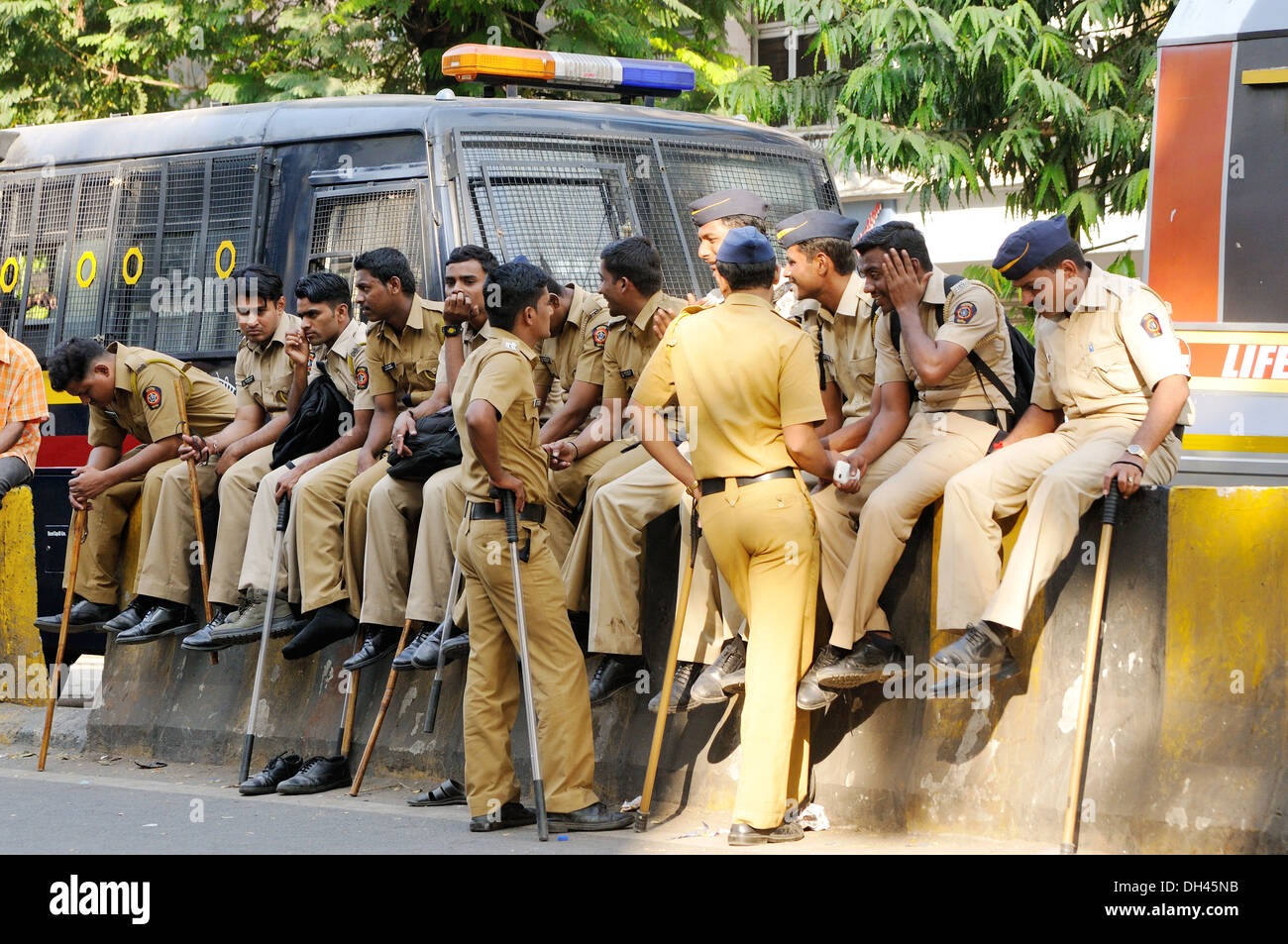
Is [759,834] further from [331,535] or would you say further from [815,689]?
[331,535]

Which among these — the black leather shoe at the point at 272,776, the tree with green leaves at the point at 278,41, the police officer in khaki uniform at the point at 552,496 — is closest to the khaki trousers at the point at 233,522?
the black leather shoe at the point at 272,776

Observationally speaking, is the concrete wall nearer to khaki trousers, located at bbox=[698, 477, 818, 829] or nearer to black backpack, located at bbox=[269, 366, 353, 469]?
khaki trousers, located at bbox=[698, 477, 818, 829]

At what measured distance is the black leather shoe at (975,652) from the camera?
6082mm

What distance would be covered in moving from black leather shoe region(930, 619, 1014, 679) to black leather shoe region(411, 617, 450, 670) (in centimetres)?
239

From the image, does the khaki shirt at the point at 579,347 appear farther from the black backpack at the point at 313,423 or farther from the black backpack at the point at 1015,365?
the black backpack at the point at 1015,365

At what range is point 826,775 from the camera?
22.4 feet

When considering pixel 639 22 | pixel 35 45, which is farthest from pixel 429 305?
pixel 35 45

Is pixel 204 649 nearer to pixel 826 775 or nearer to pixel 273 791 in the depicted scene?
pixel 273 791

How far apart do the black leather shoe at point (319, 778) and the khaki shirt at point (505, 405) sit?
1.76m

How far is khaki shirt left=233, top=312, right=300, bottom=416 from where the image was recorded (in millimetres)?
9180

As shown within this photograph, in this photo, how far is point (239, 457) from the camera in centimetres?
915

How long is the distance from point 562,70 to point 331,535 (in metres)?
3.59

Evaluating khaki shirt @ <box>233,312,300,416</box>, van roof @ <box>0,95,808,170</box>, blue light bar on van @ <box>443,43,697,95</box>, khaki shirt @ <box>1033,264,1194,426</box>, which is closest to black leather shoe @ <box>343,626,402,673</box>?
khaki shirt @ <box>233,312,300,416</box>

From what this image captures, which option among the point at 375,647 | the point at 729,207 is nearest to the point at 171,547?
the point at 375,647
